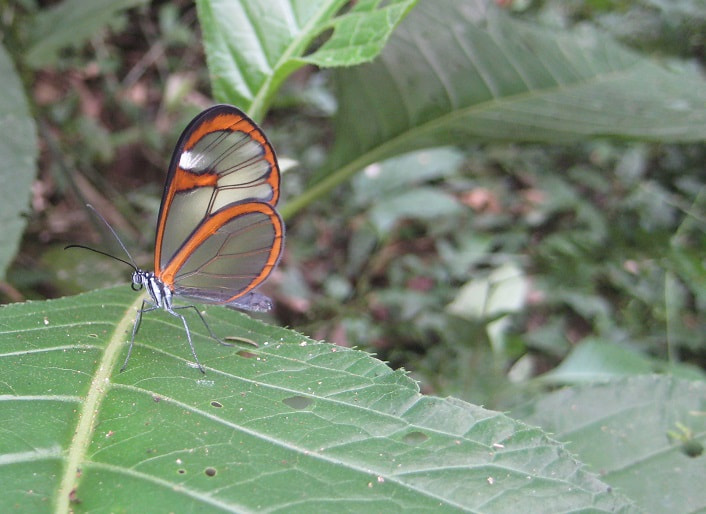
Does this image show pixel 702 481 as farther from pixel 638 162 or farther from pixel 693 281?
pixel 638 162

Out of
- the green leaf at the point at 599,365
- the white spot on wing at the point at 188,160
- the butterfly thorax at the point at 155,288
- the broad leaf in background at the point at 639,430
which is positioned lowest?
the green leaf at the point at 599,365

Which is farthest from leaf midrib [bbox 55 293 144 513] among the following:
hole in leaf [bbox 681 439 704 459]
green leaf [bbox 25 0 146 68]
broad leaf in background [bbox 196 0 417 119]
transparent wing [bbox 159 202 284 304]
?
green leaf [bbox 25 0 146 68]

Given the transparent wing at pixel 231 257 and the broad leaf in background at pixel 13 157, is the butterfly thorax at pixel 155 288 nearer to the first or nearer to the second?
the transparent wing at pixel 231 257

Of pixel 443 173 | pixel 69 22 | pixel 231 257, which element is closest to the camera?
pixel 231 257

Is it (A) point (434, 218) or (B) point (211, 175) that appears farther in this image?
(A) point (434, 218)

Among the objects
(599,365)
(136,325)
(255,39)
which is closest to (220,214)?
(136,325)

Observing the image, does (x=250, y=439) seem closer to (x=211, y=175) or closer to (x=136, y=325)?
(x=136, y=325)

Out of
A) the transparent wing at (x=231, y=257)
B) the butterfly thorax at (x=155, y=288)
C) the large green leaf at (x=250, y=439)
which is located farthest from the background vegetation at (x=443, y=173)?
the butterfly thorax at (x=155, y=288)
